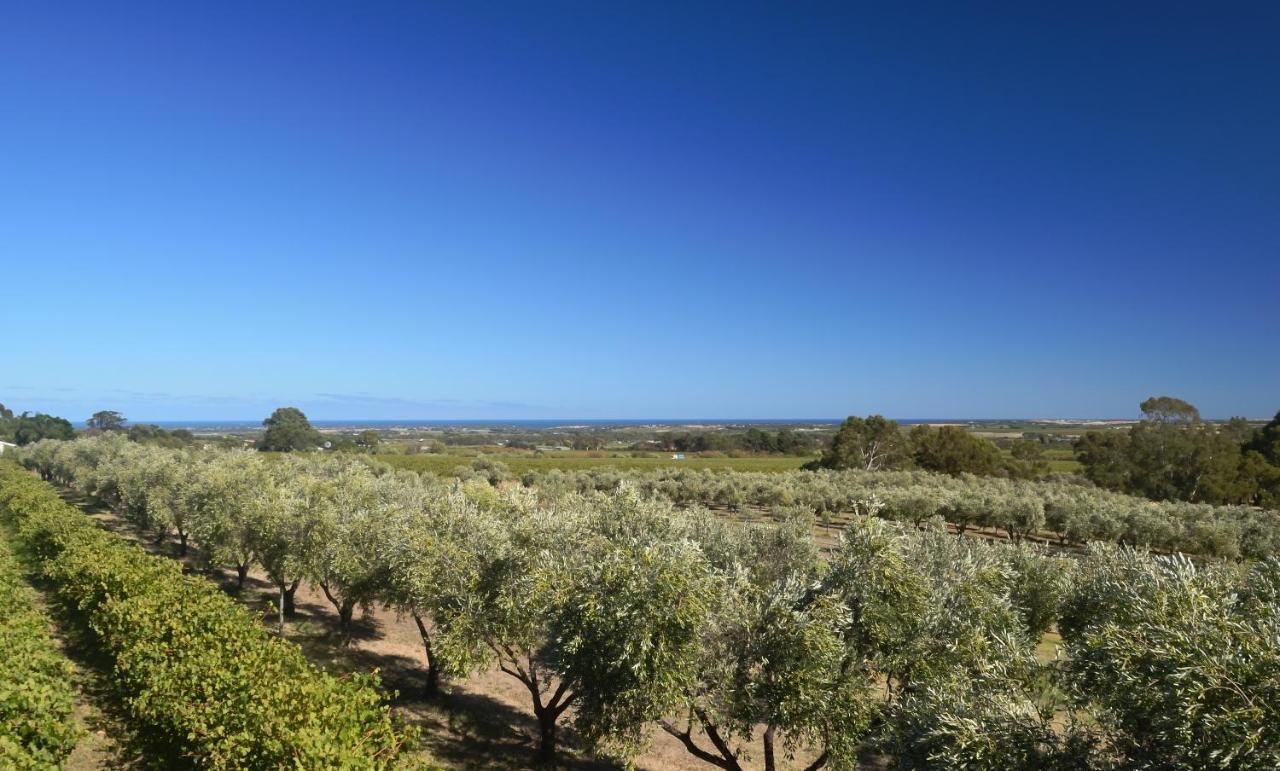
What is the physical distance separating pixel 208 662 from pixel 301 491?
24473 millimetres

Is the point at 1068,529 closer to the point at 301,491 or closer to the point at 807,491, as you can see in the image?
the point at 807,491

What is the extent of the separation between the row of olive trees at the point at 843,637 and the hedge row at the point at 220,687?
182 inches

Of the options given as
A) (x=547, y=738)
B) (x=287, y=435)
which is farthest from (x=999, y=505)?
(x=287, y=435)

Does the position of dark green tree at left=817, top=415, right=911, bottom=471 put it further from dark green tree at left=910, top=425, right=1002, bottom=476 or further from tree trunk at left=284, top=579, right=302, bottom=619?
tree trunk at left=284, top=579, right=302, bottom=619

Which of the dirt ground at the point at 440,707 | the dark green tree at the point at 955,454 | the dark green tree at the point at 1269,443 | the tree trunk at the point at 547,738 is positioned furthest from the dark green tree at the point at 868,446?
the tree trunk at the point at 547,738

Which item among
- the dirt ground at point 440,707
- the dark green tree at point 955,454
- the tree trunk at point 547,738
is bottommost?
the dirt ground at point 440,707

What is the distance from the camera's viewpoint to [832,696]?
43.7 feet

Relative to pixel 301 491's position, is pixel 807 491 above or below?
below

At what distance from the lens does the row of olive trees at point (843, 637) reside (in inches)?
387

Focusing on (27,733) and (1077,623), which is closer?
(27,733)

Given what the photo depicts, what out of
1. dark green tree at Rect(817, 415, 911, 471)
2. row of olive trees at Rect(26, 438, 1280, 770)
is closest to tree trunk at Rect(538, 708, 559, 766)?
row of olive trees at Rect(26, 438, 1280, 770)

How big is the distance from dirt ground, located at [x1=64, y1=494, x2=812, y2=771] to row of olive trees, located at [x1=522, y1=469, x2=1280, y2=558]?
16522 millimetres

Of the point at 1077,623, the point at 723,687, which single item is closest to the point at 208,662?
the point at 723,687

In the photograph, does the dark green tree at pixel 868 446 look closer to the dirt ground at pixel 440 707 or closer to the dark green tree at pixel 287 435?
the dirt ground at pixel 440 707
